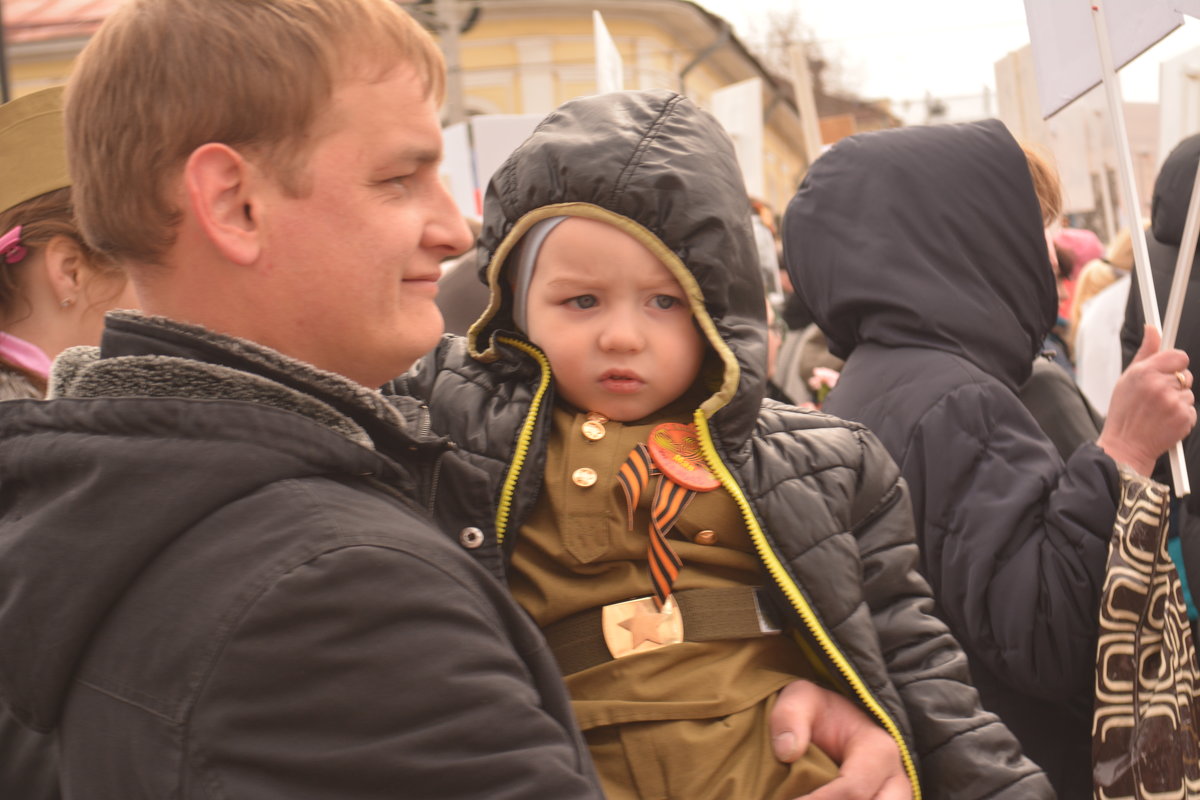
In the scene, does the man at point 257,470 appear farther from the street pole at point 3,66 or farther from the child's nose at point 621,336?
the street pole at point 3,66

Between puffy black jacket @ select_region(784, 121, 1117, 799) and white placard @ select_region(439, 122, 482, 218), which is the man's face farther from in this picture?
white placard @ select_region(439, 122, 482, 218)

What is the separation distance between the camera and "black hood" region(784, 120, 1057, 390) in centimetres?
278

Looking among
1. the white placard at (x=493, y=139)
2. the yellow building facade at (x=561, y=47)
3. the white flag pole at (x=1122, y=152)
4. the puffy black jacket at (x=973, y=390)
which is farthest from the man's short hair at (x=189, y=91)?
the yellow building facade at (x=561, y=47)

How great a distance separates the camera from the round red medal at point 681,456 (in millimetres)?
1973

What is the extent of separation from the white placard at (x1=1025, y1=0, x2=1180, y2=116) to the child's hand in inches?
62.6

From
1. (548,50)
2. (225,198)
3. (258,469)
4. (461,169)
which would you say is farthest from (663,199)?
(548,50)

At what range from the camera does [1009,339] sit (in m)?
2.78

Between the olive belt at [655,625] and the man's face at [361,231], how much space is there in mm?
602

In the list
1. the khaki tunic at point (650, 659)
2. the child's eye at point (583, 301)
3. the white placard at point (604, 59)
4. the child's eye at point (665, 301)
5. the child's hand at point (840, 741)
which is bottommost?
the child's hand at point (840, 741)

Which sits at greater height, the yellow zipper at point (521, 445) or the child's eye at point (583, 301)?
the child's eye at point (583, 301)

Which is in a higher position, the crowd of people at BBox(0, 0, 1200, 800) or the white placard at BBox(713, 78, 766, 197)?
the crowd of people at BBox(0, 0, 1200, 800)

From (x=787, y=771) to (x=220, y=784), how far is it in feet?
3.30

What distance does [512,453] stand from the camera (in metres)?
1.97

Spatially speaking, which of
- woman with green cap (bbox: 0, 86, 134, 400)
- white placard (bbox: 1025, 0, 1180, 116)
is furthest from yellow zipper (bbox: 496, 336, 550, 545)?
white placard (bbox: 1025, 0, 1180, 116)
